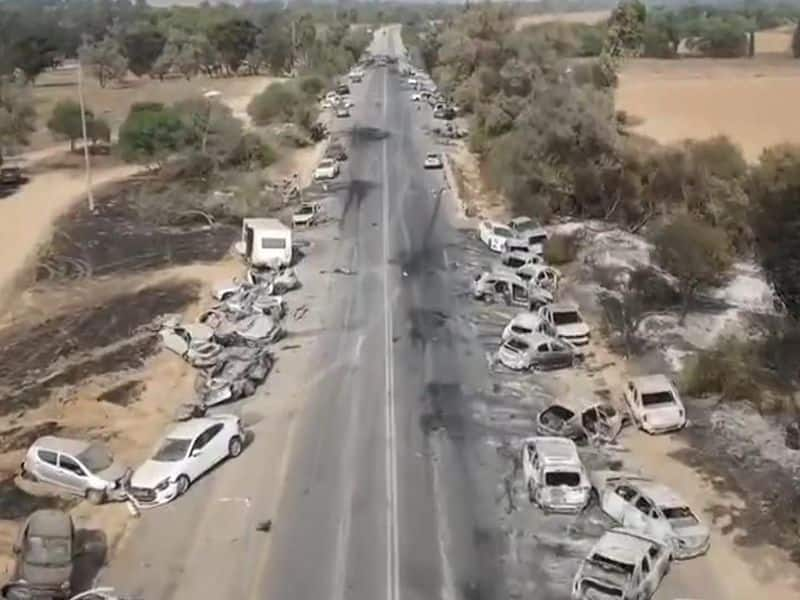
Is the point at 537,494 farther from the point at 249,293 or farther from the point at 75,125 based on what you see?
the point at 75,125

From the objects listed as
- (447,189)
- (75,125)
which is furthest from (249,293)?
(75,125)

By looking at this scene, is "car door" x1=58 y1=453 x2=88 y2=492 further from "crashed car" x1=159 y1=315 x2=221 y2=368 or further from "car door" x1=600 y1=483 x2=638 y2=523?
"car door" x1=600 y1=483 x2=638 y2=523

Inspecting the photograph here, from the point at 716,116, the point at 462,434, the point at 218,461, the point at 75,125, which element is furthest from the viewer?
the point at 716,116

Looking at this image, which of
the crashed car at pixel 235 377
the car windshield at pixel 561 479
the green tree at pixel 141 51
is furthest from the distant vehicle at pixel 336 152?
the green tree at pixel 141 51

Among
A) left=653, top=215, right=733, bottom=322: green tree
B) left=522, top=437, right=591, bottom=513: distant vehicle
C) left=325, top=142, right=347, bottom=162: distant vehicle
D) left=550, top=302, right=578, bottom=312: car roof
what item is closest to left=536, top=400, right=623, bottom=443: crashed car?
left=522, top=437, right=591, bottom=513: distant vehicle

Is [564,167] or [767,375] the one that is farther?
[564,167]

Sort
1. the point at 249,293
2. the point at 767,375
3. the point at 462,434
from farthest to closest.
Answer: the point at 249,293 → the point at 767,375 → the point at 462,434

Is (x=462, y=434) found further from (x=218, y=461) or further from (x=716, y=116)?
(x=716, y=116)

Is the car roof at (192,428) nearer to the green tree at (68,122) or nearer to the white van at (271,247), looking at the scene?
the white van at (271,247)
